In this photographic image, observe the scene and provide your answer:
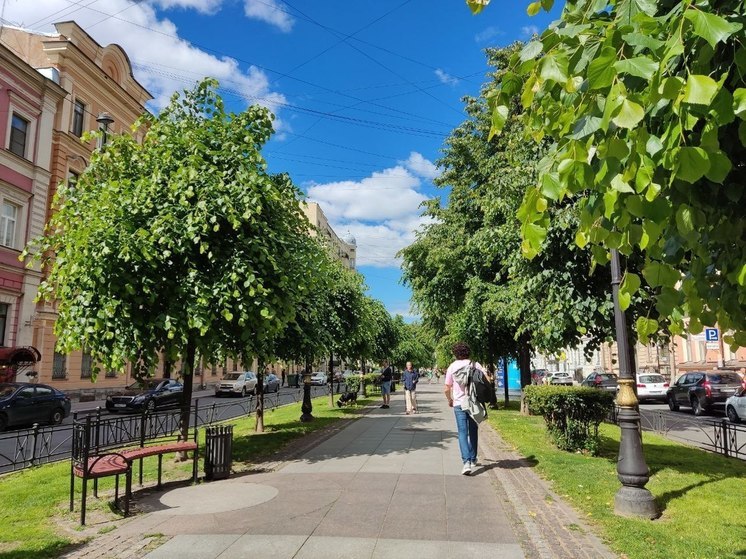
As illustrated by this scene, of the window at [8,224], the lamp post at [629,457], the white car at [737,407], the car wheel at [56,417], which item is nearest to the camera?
the lamp post at [629,457]

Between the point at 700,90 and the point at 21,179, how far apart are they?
1173 inches

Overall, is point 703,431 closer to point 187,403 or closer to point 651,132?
point 187,403

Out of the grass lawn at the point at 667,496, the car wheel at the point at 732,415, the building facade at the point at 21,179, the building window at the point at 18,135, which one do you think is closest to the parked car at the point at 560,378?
the car wheel at the point at 732,415

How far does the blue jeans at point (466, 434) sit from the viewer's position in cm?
861

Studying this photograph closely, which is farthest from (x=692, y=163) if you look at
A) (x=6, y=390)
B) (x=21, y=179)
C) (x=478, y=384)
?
(x=21, y=179)

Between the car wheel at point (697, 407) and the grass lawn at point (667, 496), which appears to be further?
the car wheel at point (697, 407)

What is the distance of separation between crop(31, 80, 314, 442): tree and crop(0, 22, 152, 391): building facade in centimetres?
1890

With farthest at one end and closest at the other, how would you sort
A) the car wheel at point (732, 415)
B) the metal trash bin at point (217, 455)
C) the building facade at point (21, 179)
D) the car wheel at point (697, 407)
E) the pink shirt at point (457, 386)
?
the building facade at point (21, 179), the car wheel at point (697, 407), the car wheel at point (732, 415), the pink shirt at point (457, 386), the metal trash bin at point (217, 455)

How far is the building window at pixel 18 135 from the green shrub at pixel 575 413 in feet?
85.1

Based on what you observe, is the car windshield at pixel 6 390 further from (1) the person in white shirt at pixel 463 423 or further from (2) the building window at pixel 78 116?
(2) the building window at pixel 78 116

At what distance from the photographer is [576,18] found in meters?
2.44

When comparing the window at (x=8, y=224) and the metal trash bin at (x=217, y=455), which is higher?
the window at (x=8, y=224)

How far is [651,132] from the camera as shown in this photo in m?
2.16

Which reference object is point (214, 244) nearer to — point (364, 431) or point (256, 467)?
point (256, 467)
